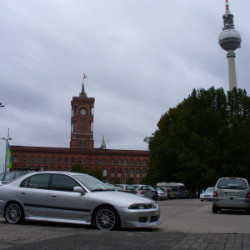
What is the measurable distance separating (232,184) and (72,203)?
337 inches

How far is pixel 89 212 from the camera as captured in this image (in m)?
8.85

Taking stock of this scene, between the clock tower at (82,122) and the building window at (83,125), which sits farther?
the building window at (83,125)

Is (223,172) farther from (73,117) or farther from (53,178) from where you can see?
(73,117)

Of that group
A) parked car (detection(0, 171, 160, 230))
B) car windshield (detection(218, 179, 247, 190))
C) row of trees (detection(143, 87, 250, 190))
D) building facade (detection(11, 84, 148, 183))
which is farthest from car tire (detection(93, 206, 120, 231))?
building facade (detection(11, 84, 148, 183))

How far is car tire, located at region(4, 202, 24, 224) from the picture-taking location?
378 inches

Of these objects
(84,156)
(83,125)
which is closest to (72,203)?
(84,156)

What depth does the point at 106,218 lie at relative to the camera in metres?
8.72

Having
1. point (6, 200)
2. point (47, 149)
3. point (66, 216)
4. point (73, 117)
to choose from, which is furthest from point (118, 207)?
point (73, 117)

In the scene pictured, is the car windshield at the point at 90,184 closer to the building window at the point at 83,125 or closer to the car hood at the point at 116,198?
the car hood at the point at 116,198

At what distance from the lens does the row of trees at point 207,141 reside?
41.2 meters

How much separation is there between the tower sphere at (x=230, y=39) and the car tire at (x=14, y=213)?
304 ft

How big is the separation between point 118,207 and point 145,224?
780 millimetres

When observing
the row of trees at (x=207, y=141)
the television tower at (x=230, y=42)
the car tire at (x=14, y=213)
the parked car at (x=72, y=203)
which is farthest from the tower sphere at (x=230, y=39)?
the car tire at (x=14, y=213)

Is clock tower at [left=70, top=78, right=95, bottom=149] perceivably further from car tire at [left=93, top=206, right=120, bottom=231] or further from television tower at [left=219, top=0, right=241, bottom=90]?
car tire at [left=93, top=206, right=120, bottom=231]
